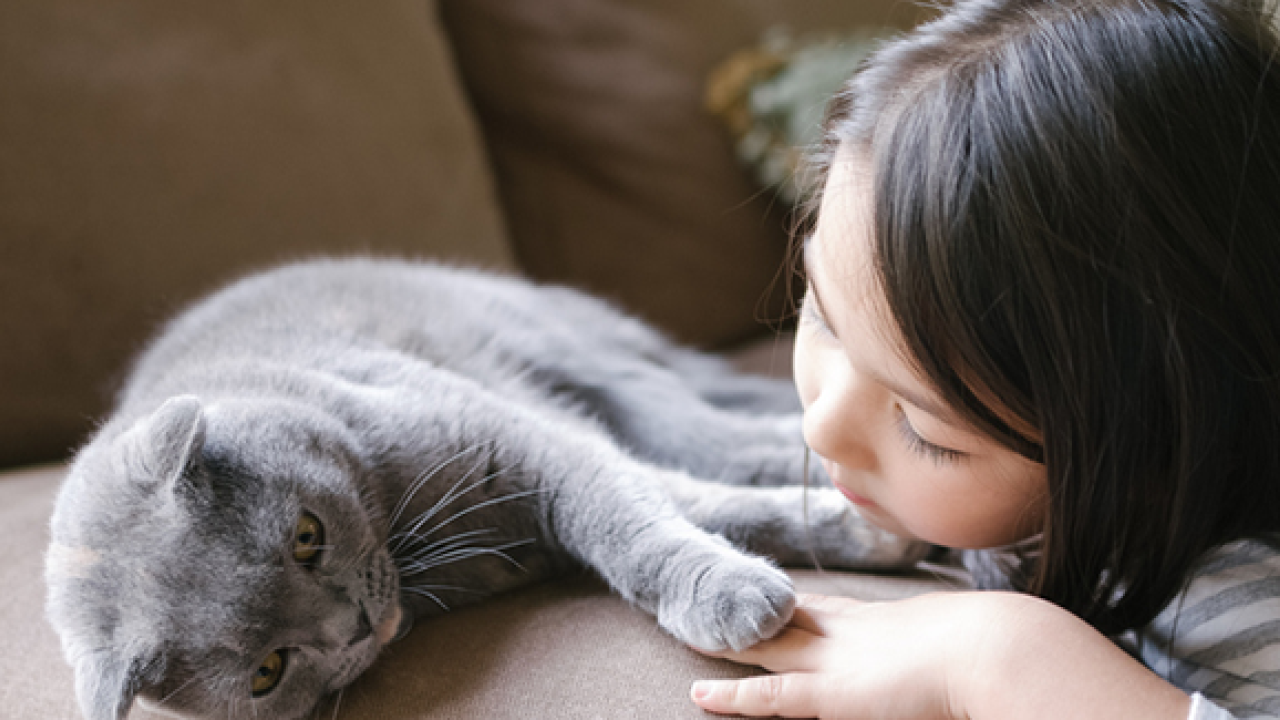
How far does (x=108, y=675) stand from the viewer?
2.64 feet

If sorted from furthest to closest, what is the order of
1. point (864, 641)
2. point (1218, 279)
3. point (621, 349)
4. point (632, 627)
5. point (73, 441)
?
1. point (621, 349)
2. point (73, 441)
3. point (632, 627)
4. point (864, 641)
5. point (1218, 279)

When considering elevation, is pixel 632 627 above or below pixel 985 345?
below

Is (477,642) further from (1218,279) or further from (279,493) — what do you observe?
(1218,279)

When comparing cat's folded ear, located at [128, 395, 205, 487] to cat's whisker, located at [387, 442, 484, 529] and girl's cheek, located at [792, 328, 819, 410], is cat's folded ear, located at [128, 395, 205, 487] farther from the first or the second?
girl's cheek, located at [792, 328, 819, 410]

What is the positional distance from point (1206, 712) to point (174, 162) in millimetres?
1442

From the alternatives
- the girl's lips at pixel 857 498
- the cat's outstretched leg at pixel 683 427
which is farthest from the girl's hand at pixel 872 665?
the cat's outstretched leg at pixel 683 427

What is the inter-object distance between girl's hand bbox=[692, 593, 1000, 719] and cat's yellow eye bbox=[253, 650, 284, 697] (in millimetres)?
406

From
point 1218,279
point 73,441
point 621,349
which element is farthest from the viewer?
point 621,349

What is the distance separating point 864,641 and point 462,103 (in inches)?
51.2

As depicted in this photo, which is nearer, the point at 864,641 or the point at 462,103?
the point at 864,641

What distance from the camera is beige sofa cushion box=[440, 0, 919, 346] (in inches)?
70.7

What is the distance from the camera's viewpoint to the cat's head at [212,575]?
0.83 m

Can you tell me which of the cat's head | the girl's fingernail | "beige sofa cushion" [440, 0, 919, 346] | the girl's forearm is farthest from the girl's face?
"beige sofa cushion" [440, 0, 919, 346]

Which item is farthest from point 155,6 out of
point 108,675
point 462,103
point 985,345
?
point 985,345
